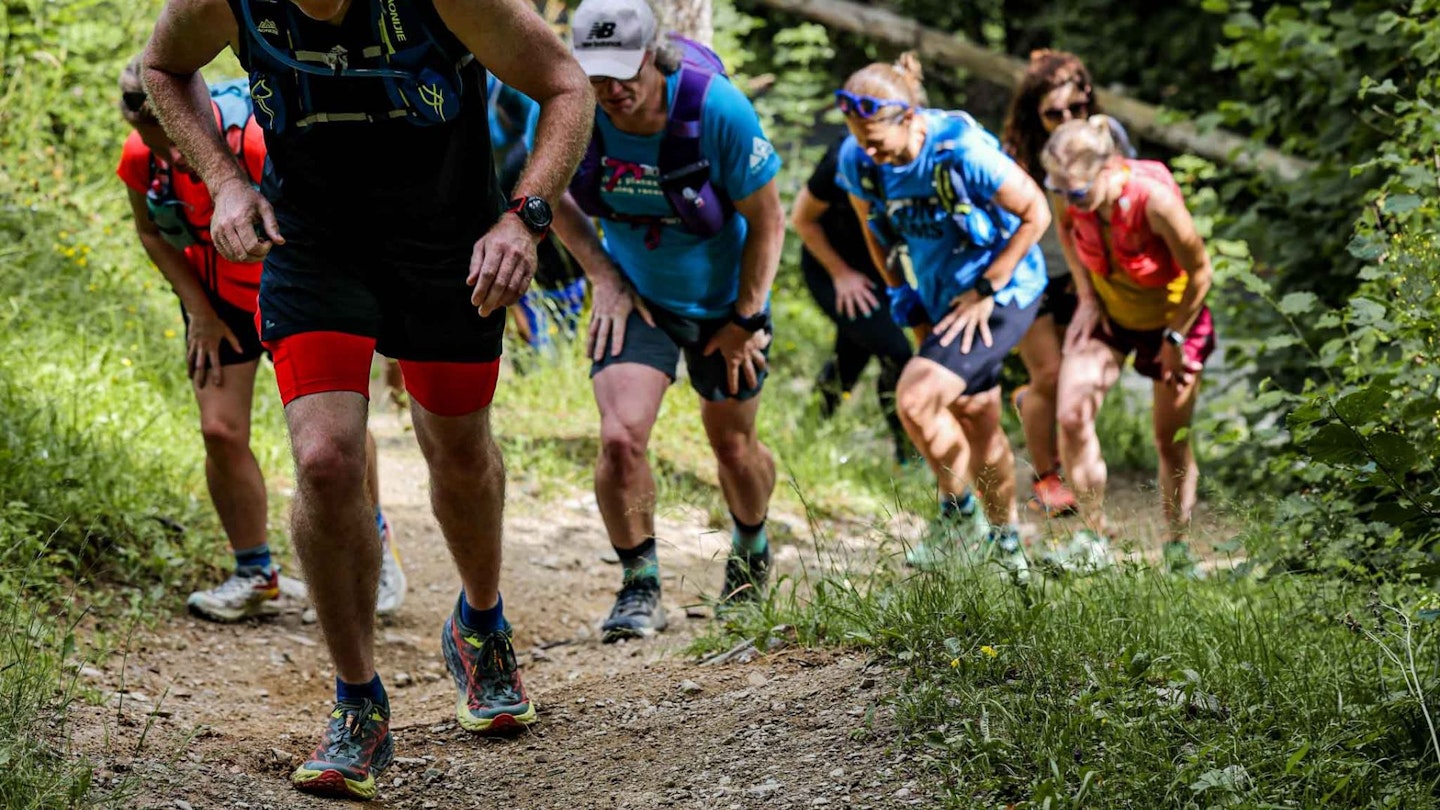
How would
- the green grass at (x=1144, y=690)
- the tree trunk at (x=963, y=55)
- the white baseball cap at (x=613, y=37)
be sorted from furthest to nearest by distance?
the tree trunk at (x=963, y=55)
the white baseball cap at (x=613, y=37)
the green grass at (x=1144, y=690)

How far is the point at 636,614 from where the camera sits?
525 centimetres

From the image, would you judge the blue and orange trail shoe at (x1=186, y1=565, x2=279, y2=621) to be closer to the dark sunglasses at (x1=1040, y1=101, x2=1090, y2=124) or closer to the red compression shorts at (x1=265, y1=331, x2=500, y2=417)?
the red compression shorts at (x1=265, y1=331, x2=500, y2=417)

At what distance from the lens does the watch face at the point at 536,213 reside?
10.9 ft

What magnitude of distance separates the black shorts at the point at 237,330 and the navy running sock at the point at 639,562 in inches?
56.3

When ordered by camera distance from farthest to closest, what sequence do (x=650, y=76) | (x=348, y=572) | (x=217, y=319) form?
(x=217, y=319) → (x=650, y=76) → (x=348, y=572)

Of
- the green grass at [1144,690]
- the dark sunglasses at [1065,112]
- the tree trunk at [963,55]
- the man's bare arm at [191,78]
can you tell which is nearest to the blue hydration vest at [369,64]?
the man's bare arm at [191,78]

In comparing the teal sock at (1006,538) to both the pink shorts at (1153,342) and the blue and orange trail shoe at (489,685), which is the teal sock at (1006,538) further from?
the pink shorts at (1153,342)

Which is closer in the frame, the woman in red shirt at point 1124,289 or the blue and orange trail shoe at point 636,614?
the blue and orange trail shoe at point 636,614

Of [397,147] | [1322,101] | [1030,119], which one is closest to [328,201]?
[397,147]

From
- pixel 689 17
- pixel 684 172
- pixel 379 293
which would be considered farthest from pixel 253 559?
pixel 689 17

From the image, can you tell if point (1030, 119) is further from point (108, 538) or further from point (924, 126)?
point (108, 538)

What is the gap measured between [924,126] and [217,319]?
2720mm

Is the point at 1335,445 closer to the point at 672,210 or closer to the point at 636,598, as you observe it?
the point at 672,210

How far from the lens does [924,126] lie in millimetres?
6047
